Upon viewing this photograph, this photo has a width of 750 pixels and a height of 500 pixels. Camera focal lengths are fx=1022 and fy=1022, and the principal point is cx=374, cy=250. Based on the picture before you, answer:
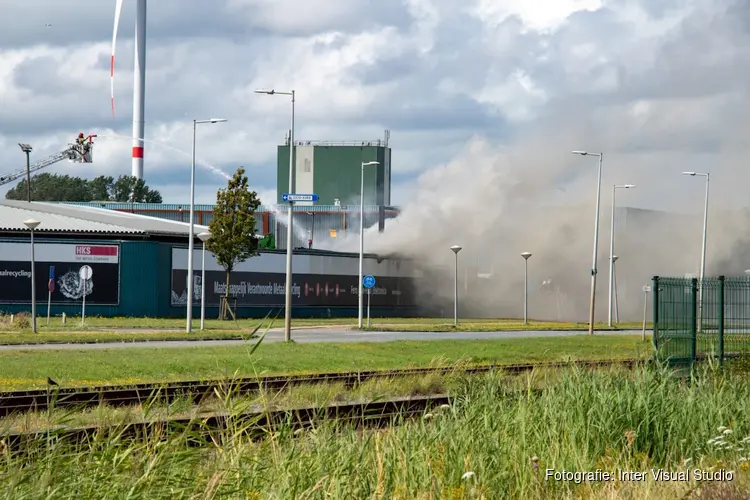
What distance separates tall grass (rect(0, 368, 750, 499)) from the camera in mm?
7430

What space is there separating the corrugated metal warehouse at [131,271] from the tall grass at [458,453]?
42.0m

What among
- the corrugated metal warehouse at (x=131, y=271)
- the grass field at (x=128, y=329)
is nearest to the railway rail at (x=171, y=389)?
the grass field at (x=128, y=329)

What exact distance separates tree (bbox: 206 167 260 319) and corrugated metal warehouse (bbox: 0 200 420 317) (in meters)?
2.59

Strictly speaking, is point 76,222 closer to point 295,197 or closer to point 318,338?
point 318,338

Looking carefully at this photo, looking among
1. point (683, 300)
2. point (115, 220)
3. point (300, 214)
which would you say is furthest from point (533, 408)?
point (300, 214)

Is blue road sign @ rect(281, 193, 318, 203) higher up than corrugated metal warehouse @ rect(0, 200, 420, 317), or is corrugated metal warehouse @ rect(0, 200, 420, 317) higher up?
blue road sign @ rect(281, 193, 318, 203)

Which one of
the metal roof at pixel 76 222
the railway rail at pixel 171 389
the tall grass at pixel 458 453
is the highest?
the metal roof at pixel 76 222

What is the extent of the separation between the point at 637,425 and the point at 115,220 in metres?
58.9

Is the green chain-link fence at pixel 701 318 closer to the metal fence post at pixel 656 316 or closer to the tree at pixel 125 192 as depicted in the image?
the metal fence post at pixel 656 316

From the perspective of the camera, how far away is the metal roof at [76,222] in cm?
5872

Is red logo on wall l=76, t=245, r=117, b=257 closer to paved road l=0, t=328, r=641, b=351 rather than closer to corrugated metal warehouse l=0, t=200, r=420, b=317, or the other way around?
corrugated metal warehouse l=0, t=200, r=420, b=317

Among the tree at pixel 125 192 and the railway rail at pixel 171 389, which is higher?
the tree at pixel 125 192

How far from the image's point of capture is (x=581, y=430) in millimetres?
11375

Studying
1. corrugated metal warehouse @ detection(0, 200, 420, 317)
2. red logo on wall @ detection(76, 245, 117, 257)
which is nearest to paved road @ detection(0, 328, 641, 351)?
corrugated metal warehouse @ detection(0, 200, 420, 317)
